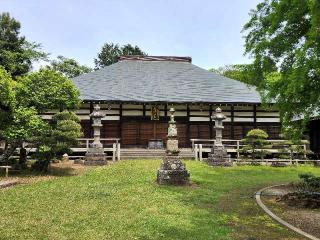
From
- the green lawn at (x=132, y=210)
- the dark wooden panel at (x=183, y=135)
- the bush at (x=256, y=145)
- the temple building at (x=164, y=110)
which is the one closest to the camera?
the green lawn at (x=132, y=210)

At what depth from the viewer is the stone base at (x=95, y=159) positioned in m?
20.8

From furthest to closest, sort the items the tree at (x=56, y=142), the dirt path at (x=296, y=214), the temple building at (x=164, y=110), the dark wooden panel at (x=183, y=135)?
the dark wooden panel at (x=183, y=135)
the temple building at (x=164, y=110)
the tree at (x=56, y=142)
the dirt path at (x=296, y=214)

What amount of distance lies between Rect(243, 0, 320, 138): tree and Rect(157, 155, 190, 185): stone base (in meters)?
4.42

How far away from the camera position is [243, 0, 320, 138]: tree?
30.7ft

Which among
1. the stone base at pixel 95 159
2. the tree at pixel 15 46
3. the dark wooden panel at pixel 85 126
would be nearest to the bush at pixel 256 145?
the stone base at pixel 95 159

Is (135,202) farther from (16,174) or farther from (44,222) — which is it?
(16,174)

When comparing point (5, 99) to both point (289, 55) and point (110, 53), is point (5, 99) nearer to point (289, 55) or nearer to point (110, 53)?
point (289, 55)

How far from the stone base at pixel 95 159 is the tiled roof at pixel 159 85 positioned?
23.0 feet

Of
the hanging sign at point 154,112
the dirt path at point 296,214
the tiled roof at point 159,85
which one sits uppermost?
the tiled roof at point 159,85

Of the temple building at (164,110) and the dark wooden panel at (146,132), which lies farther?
the dark wooden panel at (146,132)

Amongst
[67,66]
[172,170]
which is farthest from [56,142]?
[67,66]

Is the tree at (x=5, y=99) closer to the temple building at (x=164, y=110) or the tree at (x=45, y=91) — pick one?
the tree at (x=45, y=91)

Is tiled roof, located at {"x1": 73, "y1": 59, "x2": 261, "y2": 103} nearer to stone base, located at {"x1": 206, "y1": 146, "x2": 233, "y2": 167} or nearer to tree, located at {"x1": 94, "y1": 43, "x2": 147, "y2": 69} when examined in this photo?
stone base, located at {"x1": 206, "y1": 146, "x2": 233, "y2": 167}

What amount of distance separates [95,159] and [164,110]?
9362mm
